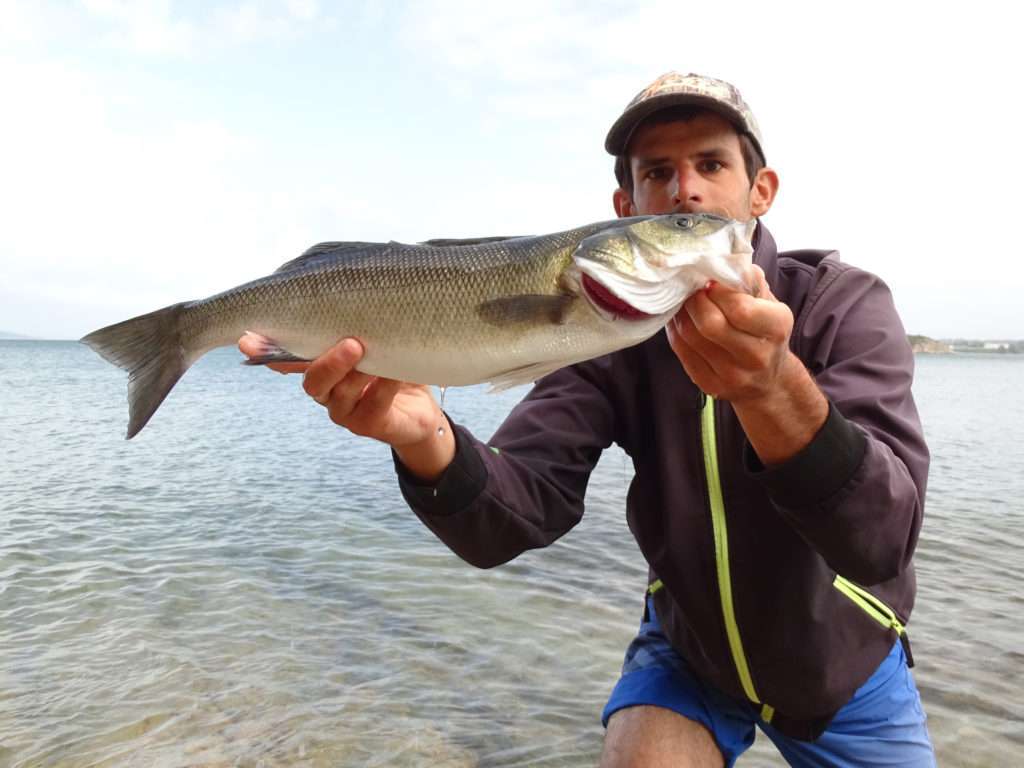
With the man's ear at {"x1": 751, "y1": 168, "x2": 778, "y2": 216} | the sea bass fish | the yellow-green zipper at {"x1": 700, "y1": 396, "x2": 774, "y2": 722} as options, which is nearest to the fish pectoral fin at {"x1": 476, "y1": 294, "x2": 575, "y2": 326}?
the sea bass fish

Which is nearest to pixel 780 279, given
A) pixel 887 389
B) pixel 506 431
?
pixel 887 389

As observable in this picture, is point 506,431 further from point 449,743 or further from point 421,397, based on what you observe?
point 449,743

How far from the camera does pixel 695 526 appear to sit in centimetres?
334

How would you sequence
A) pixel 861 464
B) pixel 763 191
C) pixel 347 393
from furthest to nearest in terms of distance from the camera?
pixel 763 191, pixel 347 393, pixel 861 464

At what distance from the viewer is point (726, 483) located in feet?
10.7

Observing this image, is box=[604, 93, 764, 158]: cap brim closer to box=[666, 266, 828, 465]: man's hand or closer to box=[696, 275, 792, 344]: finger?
box=[666, 266, 828, 465]: man's hand

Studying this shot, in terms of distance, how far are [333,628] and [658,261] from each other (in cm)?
595

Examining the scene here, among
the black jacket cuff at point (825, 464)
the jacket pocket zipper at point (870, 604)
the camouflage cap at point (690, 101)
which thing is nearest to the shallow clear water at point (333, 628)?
the jacket pocket zipper at point (870, 604)

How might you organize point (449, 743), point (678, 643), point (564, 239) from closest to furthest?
point (564, 239) < point (678, 643) < point (449, 743)

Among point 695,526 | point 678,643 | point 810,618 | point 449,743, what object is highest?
point 695,526

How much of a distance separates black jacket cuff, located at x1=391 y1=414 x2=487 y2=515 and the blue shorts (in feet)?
4.58

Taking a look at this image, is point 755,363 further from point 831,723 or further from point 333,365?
point 831,723

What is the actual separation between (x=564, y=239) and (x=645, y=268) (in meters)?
0.39

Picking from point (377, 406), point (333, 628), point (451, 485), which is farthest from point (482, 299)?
point (333, 628)
